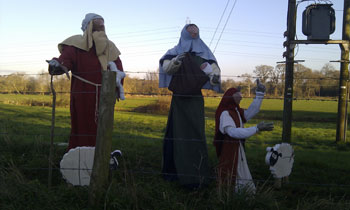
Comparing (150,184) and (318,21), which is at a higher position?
(318,21)

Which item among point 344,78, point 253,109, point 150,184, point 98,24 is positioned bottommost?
point 150,184

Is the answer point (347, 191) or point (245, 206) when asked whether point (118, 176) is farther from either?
point (347, 191)

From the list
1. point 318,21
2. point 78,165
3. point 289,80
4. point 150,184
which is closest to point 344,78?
point 318,21

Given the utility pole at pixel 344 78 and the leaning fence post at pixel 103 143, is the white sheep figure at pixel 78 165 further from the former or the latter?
the utility pole at pixel 344 78

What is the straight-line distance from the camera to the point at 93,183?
129 inches

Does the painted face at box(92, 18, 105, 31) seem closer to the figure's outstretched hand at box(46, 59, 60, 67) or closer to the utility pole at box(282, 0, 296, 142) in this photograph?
the figure's outstretched hand at box(46, 59, 60, 67)

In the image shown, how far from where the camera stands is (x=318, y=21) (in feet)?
20.9

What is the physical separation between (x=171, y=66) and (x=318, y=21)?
3.53m

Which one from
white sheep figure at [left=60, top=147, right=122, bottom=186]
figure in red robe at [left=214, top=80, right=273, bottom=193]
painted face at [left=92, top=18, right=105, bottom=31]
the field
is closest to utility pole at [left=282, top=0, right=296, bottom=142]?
the field

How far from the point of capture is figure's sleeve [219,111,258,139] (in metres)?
3.75

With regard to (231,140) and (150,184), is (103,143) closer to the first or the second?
(150,184)

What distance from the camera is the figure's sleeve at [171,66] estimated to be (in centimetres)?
419

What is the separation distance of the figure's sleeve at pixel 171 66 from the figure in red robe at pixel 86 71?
1.84ft

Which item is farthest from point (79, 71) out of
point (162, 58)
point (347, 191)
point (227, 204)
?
point (347, 191)
